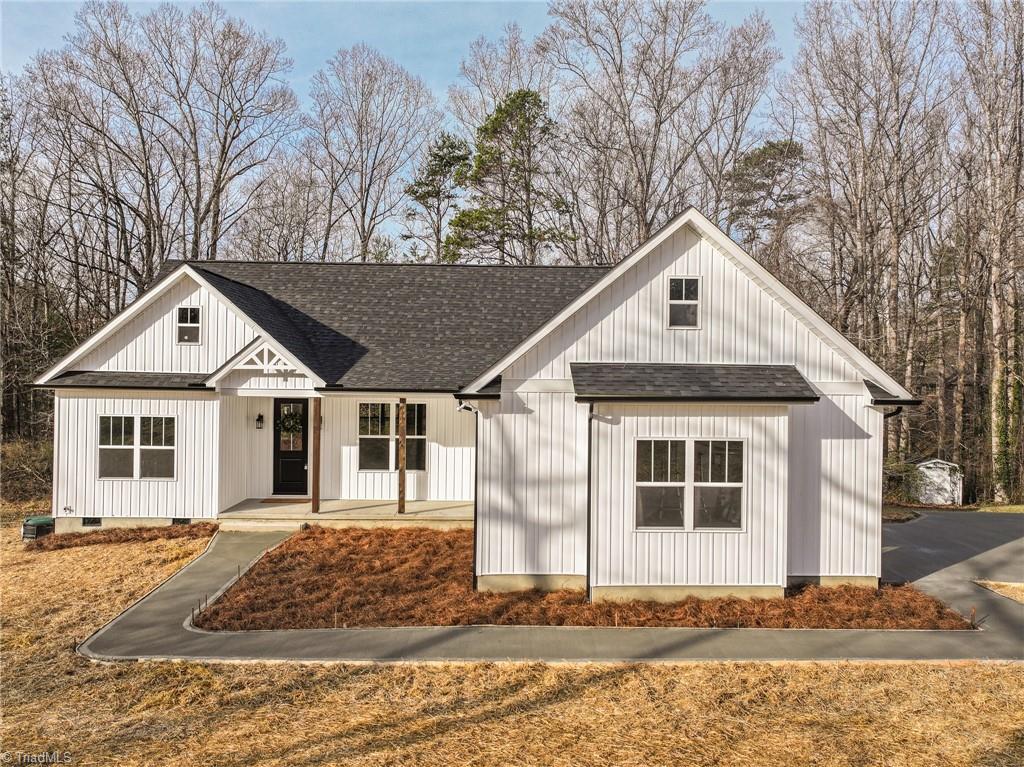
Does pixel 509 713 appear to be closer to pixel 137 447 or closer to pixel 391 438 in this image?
pixel 391 438

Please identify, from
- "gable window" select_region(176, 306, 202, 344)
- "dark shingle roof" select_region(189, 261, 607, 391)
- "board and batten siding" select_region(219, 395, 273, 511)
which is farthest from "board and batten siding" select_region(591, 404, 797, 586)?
"gable window" select_region(176, 306, 202, 344)

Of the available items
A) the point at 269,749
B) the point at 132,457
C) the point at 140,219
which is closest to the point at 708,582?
the point at 269,749

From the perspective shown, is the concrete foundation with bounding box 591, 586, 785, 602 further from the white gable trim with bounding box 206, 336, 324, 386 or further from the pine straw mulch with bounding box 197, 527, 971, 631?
the white gable trim with bounding box 206, 336, 324, 386

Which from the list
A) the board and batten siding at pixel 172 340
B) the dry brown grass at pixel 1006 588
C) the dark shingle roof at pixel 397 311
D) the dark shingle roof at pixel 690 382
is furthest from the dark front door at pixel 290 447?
the dry brown grass at pixel 1006 588

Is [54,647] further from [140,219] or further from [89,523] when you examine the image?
[140,219]

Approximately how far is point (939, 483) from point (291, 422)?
68.9 ft

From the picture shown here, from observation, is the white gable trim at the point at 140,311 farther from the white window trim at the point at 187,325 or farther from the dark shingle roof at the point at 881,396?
the dark shingle roof at the point at 881,396

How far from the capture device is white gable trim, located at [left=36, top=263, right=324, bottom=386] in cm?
1316

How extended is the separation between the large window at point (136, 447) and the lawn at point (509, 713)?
6.04 metres

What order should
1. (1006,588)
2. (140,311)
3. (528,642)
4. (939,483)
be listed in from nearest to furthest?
(528,642), (1006,588), (140,311), (939,483)

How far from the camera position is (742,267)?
952 cm

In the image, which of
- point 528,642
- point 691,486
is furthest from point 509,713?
point 691,486

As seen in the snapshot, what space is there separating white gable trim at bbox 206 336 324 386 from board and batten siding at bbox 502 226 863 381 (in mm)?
5791

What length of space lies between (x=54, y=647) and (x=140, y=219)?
25.2m
